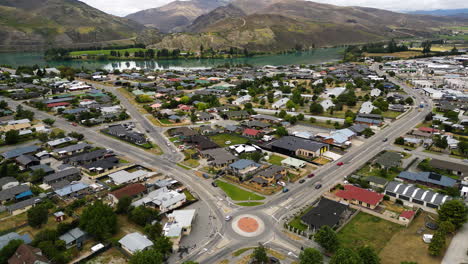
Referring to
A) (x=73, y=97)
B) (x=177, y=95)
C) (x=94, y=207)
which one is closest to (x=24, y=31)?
(x=73, y=97)

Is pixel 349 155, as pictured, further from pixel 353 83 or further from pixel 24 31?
pixel 24 31

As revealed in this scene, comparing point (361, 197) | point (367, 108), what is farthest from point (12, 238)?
point (367, 108)

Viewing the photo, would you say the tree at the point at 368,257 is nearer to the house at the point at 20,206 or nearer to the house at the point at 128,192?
the house at the point at 128,192

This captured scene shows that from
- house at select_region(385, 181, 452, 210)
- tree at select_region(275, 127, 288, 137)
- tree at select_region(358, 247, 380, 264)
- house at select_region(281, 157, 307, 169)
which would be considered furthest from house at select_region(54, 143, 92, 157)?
house at select_region(385, 181, 452, 210)

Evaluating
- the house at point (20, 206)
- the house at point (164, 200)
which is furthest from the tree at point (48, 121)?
the house at point (164, 200)

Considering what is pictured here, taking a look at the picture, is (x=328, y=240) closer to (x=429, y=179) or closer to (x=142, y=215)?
(x=142, y=215)

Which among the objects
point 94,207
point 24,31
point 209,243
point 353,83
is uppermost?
point 24,31

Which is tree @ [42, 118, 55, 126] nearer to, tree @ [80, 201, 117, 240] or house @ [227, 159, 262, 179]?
tree @ [80, 201, 117, 240]
